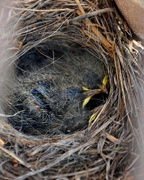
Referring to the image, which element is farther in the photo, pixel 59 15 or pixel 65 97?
pixel 65 97

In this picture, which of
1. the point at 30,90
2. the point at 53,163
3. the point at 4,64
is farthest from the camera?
the point at 30,90

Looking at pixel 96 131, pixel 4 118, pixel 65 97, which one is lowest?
pixel 96 131

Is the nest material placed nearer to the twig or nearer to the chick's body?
the twig

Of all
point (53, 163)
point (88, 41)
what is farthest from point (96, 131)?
point (88, 41)

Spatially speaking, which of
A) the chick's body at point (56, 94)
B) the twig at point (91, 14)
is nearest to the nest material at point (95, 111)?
the twig at point (91, 14)

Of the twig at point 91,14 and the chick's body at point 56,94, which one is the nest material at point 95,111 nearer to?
the twig at point 91,14

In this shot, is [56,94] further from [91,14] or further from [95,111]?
[91,14]

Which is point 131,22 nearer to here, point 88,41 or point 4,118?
point 88,41

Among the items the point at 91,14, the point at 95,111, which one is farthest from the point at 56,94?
the point at 91,14
